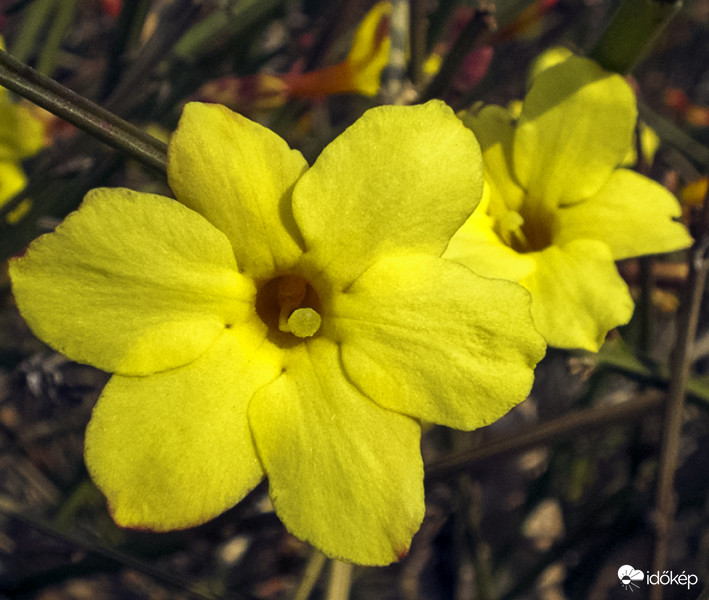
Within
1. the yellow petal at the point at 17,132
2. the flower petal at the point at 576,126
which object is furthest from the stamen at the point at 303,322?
the yellow petal at the point at 17,132

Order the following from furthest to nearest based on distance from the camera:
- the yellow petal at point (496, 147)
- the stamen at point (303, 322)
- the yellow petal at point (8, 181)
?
1. the yellow petal at point (8, 181)
2. the yellow petal at point (496, 147)
3. the stamen at point (303, 322)

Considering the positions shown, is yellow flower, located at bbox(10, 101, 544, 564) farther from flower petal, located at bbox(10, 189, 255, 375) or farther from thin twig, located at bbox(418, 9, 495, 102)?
thin twig, located at bbox(418, 9, 495, 102)

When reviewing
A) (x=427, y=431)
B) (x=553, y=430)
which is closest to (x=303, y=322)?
(x=553, y=430)

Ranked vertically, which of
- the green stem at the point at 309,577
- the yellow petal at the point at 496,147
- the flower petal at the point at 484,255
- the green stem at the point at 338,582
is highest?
the yellow petal at the point at 496,147

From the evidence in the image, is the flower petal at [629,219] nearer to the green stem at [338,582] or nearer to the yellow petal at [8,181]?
the green stem at [338,582]

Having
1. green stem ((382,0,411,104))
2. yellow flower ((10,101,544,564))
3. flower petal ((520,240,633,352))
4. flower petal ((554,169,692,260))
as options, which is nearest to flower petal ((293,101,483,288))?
yellow flower ((10,101,544,564))

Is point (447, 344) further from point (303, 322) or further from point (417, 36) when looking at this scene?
point (417, 36)

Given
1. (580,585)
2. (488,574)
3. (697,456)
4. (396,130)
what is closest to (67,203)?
(396,130)
